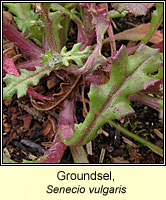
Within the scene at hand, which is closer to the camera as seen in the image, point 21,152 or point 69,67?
point 69,67

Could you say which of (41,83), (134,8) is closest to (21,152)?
→ (41,83)

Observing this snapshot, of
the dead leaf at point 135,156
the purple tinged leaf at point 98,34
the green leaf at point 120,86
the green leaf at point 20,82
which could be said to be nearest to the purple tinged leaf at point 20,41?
the green leaf at point 20,82

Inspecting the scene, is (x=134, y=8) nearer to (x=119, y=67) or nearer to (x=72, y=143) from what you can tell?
(x=119, y=67)

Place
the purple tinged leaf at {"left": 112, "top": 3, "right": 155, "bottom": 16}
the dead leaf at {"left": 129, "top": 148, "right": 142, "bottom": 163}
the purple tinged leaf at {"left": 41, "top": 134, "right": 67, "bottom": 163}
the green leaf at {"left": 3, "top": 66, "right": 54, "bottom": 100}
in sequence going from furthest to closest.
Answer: the dead leaf at {"left": 129, "top": 148, "right": 142, "bottom": 163}, the purple tinged leaf at {"left": 41, "top": 134, "right": 67, "bottom": 163}, the green leaf at {"left": 3, "top": 66, "right": 54, "bottom": 100}, the purple tinged leaf at {"left": 112, "top": 3, "right": 155, "bottom": 16}

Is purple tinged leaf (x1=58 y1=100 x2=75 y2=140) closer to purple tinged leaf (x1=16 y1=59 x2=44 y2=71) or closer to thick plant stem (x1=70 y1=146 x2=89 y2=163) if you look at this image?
thick plant stem (x1=70 y1=146 x2=89 y2=163)

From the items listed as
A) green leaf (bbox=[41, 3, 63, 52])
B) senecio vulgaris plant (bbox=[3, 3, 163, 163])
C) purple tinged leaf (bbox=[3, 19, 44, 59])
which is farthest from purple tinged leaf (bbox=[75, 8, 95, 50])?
purple tinged leaf (bbox=[3, 19, 44, 59])

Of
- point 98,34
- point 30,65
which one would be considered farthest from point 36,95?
point 98,34

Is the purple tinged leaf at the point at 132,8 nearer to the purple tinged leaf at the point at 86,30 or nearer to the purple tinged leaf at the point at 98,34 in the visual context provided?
the purple tinged leaf at the point at 98,34
